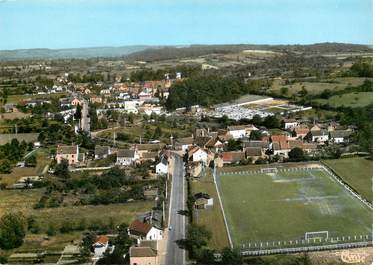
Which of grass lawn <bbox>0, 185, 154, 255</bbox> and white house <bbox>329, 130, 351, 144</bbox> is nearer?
grass lawn <bbox>0, 185, 154, 255</bbox>

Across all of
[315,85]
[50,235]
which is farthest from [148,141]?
[315,85]

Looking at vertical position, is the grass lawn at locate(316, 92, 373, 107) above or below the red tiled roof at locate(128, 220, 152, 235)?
above

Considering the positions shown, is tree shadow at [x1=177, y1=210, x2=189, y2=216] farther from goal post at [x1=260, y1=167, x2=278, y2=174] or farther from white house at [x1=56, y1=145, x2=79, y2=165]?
white house at [x1=56, y1=145, x2=79, y2=165]

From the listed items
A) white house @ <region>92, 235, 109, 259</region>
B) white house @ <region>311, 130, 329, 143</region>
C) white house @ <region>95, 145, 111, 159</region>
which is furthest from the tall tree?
white house @ <region>311, 130, 329, 143</region>

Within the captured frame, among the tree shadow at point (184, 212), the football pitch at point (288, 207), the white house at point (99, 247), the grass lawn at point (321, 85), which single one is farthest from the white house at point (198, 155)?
the grass lawn at point (321, 85)

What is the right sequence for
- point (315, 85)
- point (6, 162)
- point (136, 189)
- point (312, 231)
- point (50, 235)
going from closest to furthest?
1. point (312, 231)
2. point (50, 235)
3. point (136, 189)
4. point (6, 162)
5. point (315, 85)

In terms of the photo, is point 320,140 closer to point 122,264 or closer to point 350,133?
point 350,133
